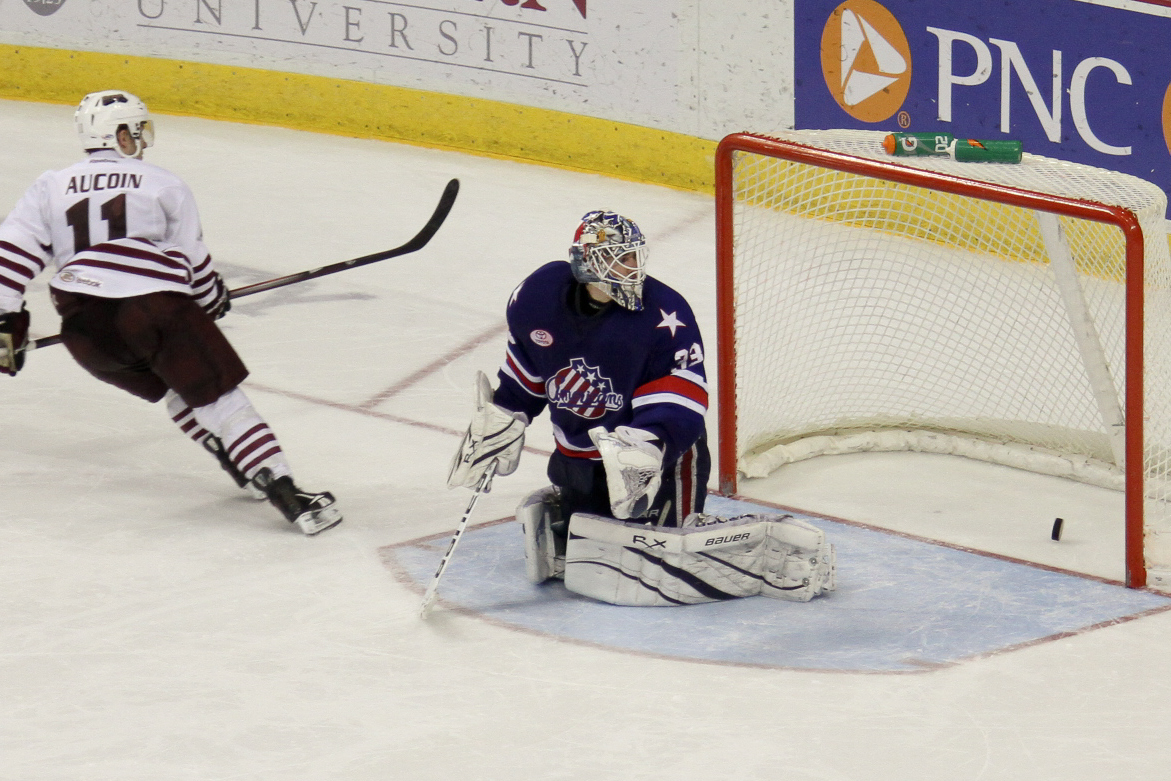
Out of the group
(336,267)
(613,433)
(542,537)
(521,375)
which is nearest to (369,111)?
(336,267)

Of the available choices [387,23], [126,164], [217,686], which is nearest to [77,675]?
[217,686]

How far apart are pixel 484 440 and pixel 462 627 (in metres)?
0.39

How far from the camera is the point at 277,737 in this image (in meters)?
3.05

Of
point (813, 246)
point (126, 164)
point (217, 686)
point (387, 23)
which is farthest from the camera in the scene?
point (387, 23)

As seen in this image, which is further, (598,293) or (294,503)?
(294,503)

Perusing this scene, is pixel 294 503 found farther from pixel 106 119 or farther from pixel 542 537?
pixel 106 119

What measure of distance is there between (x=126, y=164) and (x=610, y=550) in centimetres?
150

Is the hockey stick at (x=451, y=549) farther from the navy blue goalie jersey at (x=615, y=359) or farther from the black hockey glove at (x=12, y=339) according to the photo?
the black hockey glove at (x=12, y=339)

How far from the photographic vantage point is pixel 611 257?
11.1ft

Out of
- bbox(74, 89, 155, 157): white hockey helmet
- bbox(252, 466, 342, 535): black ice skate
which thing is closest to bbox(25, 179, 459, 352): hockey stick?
bbox(74, 89, 155, 157): white hockey helmet

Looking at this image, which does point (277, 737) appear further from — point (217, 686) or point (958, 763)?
point (958, 763)

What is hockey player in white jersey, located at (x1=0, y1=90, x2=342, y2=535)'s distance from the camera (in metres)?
4.02

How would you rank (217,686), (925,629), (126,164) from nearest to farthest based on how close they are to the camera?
(217,686) < (925,629) < (126,164)

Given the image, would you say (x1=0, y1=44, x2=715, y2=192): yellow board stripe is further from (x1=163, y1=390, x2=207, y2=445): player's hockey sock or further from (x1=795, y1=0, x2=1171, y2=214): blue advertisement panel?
(x1=163, y1=390, x2=207, y2=445): player's hockey sock
